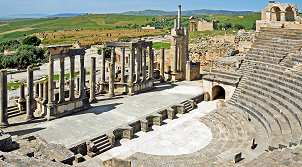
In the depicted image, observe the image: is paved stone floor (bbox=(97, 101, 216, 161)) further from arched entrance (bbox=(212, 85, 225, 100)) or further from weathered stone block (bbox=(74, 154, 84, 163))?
arched entrance (bbox=(212, 85, 225, 100))

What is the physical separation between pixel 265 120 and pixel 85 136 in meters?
Answer: 12.2

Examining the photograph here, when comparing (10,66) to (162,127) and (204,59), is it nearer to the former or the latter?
(204,59)

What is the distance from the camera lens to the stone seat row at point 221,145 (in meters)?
15.4

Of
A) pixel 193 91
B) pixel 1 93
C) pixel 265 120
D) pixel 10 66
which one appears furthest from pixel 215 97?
pixel 10 66

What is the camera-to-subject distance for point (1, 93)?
1927cm

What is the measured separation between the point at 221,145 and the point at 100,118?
8859 millimetres

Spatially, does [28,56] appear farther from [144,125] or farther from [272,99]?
[272,99]

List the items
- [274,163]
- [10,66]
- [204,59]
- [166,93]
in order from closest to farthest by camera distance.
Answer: [274,163]
[166,93]
[204,59]
[10,66]

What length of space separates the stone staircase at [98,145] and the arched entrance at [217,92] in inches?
536

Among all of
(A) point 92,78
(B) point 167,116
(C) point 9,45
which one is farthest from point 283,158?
(C) point 9,45

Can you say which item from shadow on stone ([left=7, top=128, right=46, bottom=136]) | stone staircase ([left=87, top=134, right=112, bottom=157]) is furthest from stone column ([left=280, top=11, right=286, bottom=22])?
shadow on stone ([left=7, top=128, right=46, bottom=136])

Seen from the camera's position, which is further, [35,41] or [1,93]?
[35,41]

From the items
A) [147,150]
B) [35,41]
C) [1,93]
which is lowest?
[147,150]

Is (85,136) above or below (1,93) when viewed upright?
below
